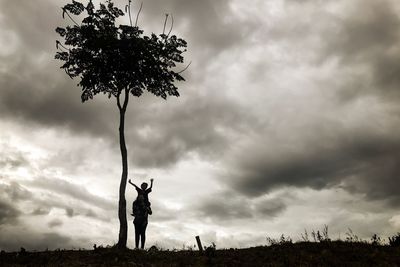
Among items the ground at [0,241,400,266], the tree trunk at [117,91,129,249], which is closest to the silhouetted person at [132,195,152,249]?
the tree trunk at [117,91,129,249]

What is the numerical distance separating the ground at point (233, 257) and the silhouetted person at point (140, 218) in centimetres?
154

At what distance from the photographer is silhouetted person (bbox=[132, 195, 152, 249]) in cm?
1641

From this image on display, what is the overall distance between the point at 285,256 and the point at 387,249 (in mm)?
4245

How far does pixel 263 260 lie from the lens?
515 inches

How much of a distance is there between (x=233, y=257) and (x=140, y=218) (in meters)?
4.80

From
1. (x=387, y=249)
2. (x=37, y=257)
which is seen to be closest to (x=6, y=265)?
(x=37, y=257)

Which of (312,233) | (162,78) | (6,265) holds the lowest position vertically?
(6,265)

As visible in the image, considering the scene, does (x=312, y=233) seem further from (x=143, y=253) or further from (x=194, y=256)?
(x=143, y=253)

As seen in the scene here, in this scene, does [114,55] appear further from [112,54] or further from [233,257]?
[233,257]

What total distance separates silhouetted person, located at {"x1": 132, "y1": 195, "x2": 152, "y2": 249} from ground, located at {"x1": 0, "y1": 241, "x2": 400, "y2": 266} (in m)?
1.54

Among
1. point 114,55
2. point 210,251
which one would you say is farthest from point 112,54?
point 210,251

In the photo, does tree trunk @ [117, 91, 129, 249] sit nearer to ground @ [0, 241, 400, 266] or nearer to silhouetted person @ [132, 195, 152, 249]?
silhouetted person @ [132, 195, 152, 249]

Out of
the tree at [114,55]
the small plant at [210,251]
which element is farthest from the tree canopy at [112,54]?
the small plant at [210,251]

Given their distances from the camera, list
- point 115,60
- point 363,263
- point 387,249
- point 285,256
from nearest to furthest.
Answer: point 363,263, point 285,256, point 387,249, point 115,60
